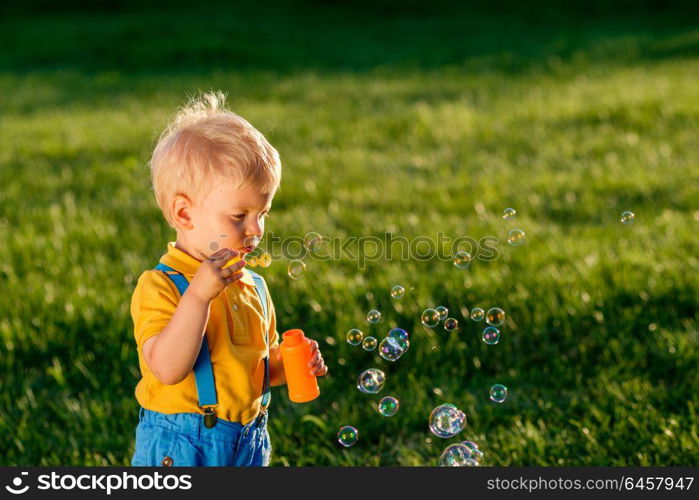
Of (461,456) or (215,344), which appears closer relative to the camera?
(215,344)

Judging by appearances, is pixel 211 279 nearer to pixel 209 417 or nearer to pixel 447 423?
pixel 209 417

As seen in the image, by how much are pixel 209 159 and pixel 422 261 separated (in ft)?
8.64

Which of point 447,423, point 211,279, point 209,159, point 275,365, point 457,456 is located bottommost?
point 457,456

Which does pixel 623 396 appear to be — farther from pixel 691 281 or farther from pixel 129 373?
pixel 129 373

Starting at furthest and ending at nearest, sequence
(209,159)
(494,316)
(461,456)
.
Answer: (494,316), (461,456), (209,159)

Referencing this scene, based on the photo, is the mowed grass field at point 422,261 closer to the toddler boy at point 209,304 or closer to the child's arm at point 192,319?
the toddler boy at point 209,304

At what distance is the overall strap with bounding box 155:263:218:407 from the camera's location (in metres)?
2.26

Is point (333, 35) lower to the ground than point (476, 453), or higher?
higher

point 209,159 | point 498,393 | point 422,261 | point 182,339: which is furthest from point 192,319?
point 422,261

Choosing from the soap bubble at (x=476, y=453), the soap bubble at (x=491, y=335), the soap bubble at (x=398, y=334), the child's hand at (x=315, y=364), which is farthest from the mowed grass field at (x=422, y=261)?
the child's hand at (x=315, y=364)

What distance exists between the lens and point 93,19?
19.1 meters

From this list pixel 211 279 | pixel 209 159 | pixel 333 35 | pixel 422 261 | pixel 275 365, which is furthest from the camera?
pixel 333 35

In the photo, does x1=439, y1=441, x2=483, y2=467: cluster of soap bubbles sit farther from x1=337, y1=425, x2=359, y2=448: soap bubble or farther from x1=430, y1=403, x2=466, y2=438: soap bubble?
x1=337, y1=425, x2=359, y2=448: soap bubble

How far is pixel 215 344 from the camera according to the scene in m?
2.30
